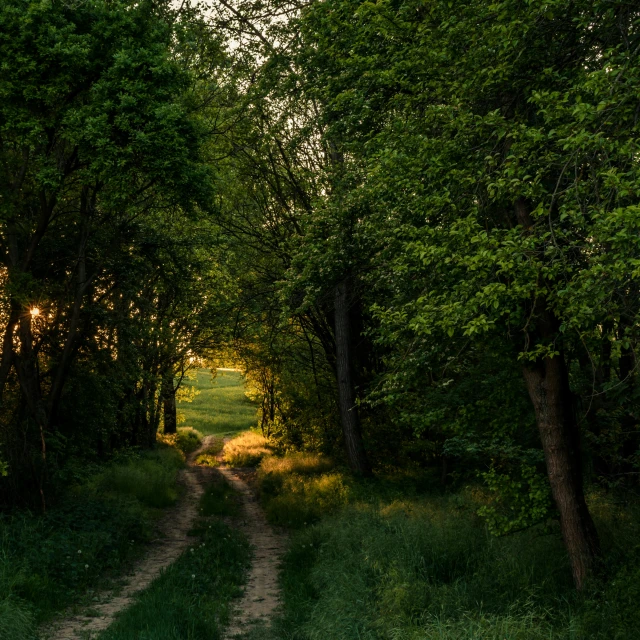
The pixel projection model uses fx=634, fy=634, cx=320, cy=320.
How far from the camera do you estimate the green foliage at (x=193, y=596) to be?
855 cm

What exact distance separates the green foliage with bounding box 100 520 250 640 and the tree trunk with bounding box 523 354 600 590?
16.8 feet

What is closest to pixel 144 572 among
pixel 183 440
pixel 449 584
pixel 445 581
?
pixel 445 581

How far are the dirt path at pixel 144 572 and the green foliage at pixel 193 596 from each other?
1.06 ft

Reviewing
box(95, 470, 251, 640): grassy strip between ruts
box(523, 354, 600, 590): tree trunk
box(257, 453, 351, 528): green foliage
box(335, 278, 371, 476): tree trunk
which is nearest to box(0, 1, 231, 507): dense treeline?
box(95, 470, 251, 640): grassy strip between ruts

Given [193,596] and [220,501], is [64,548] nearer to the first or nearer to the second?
[193,596]

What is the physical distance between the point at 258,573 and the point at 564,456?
6.49m

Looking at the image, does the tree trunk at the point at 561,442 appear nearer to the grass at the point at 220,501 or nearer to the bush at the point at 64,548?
the bush at the point at 64,548

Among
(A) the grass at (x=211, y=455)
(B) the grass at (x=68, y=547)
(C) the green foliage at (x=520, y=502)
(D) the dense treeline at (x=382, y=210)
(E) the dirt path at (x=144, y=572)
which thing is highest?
(D) the dense treeline at (x=382, y=210)

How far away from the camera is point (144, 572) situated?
485 inches

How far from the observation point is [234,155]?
64.8ft

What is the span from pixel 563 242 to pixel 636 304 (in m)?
1.98

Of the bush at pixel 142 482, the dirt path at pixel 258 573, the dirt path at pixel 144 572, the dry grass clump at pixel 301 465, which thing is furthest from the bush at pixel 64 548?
the dry grass clump at pixel 301 465

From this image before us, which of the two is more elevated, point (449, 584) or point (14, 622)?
Answer: point (14, 622)

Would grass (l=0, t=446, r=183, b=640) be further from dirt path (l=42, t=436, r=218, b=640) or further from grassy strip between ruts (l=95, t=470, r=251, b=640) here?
grassy strip between ruts (l=95, t=470, r=251, b=640)
